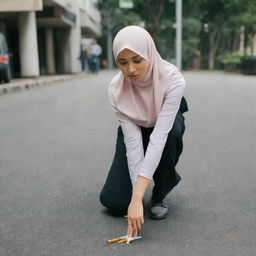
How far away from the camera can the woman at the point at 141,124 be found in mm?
2414

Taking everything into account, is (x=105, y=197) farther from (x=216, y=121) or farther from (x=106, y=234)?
(x=216, y=121)

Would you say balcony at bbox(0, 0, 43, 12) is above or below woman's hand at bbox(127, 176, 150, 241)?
above

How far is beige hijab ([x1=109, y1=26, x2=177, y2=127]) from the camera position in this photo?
248 centimetres

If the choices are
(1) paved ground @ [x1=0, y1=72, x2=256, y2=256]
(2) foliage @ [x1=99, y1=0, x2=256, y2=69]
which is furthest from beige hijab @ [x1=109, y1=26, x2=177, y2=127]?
(2) foliage @ [x1=99, y1=0, x2=256, y2=69]

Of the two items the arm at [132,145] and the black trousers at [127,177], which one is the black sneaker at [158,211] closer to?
the black trousers at [127,177]

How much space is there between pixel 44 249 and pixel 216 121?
488 centimetres

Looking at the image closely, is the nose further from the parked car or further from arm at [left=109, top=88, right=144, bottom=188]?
the parked car

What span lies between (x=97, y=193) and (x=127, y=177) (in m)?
0.56

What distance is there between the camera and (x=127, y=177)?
287cm

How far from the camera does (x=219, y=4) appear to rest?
109 ft

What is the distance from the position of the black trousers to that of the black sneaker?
0.04 meters

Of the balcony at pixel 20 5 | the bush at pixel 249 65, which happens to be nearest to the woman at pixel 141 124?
the balcony at pixel 20 5

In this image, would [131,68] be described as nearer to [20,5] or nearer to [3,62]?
[3,62]

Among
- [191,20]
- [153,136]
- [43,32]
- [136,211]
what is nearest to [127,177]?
[153,136]
